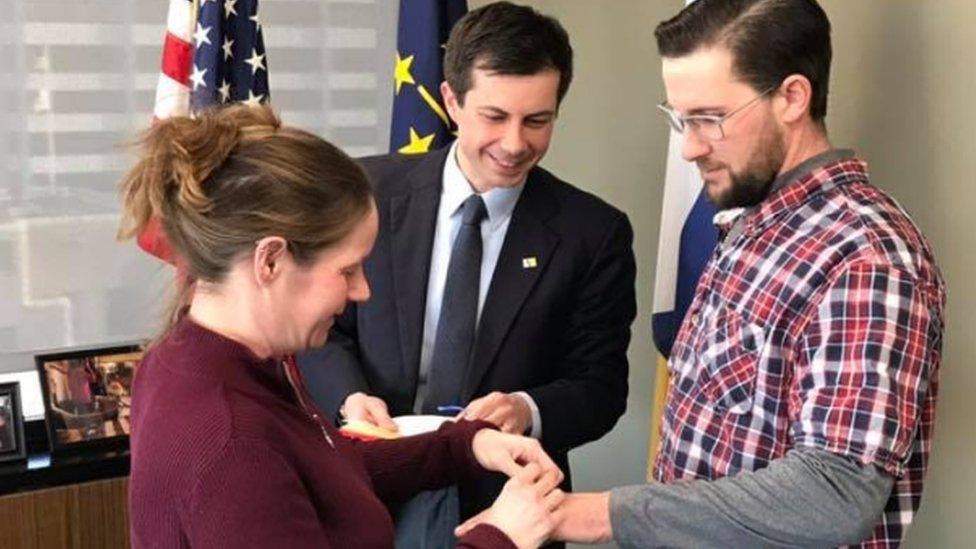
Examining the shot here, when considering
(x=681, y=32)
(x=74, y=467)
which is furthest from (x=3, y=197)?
(x=681, y=32)

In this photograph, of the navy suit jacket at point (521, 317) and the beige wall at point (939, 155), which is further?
the navy suit jacket at point (521, 317)

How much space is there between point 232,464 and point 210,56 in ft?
5.98

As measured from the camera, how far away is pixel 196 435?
3.55 feet

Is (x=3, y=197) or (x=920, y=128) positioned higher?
(x=920, y=128)

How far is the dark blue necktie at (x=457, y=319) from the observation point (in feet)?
6.38

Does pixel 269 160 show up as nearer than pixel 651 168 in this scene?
Yes

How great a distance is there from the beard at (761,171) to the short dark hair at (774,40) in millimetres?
66

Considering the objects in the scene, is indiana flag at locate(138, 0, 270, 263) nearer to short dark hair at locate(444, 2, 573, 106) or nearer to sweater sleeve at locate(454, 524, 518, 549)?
short dark hair at locate(444, 2, 573, 106)

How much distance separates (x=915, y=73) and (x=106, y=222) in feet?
6.75

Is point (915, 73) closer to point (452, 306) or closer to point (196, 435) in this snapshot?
point (452, 306)

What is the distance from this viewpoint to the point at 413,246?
6.59ft

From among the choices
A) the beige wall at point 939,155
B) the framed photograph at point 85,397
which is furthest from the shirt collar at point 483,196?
the framed photograph at point 85,397

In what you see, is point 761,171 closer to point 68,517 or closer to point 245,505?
point 245,505

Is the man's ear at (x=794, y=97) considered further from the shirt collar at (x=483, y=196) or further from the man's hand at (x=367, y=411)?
the man's hand at (x=367, y=411)
